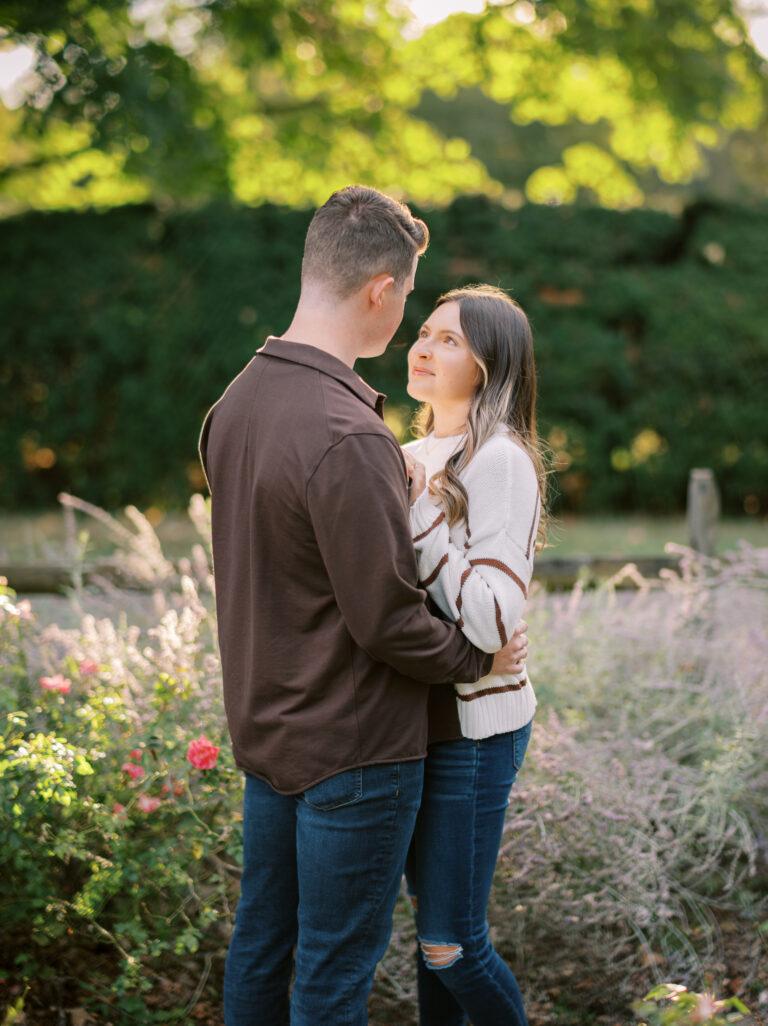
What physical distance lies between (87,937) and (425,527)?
67.9 inches

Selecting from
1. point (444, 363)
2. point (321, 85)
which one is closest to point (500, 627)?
point (444, 363)

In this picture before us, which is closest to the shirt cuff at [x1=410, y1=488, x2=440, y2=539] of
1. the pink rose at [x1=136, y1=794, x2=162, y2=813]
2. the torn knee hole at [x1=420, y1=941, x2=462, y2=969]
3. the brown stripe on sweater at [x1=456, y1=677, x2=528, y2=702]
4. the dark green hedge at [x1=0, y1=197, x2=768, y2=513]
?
the brown stripe on sweater at [x1=456, y1=677, x2=528, y2=702]

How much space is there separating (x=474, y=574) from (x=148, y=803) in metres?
1.26

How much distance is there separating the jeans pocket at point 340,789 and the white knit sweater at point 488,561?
1.02 ft

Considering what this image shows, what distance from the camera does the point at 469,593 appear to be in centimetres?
201

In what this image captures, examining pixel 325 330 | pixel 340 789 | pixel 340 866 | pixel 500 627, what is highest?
pixel 325 330

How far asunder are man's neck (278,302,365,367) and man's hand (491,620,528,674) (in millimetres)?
654

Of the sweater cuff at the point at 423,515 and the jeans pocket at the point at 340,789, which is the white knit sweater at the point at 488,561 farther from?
the jeans pocket at the point at 340,789

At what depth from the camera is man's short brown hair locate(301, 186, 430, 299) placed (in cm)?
200

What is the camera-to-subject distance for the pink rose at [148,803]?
9.14 feet

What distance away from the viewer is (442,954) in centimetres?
224

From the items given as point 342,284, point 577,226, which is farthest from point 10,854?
point 577,226

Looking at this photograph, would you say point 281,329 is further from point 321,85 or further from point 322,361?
point 322,361

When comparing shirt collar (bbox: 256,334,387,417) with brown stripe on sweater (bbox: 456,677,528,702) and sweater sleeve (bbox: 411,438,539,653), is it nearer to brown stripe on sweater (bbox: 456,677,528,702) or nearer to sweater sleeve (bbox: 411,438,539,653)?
sweater sleeve (bbox: 411,438,539,653)
